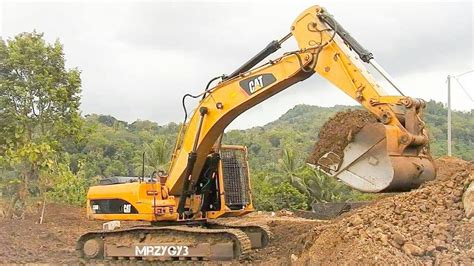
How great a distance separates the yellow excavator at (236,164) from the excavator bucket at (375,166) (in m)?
0.01

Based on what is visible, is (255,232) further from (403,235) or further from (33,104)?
(33,104)

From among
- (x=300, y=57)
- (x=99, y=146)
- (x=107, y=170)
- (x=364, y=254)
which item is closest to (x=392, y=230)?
(x=364, y=254)

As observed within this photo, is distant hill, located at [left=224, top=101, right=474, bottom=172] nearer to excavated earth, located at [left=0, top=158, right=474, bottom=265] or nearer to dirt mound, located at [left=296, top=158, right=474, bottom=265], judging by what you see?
excavated earth, located at [left=0, top=158, right=474, bottom=265]

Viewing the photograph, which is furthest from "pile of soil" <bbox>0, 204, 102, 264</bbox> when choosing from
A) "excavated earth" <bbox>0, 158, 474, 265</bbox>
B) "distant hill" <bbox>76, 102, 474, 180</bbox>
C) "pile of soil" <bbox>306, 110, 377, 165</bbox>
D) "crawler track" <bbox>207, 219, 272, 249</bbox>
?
"pile of soil" <bbox>306, 110, 377, 165</bbox>

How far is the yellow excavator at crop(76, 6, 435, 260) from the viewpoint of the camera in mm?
8406

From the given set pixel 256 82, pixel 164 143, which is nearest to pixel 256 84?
pixel 256 82

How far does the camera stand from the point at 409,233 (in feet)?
26.0

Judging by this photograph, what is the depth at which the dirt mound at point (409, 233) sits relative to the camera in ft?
24.6

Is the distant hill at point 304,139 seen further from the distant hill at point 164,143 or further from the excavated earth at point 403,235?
the excavated earth at point 403,235

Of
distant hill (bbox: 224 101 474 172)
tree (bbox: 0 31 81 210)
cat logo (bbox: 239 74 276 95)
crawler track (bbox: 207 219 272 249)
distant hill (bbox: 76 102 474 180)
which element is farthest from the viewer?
distant hill (bbox: 224 101 474 172)

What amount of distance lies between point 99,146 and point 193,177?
98.5 feet

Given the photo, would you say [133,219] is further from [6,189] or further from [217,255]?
[6,189]

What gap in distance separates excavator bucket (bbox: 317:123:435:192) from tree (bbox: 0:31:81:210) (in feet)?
32.9

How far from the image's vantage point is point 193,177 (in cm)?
1111
